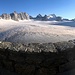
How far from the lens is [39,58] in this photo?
7.92 feet

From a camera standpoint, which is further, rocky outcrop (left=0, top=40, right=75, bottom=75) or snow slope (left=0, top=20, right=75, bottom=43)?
snow slope (left=0, top=20, right=75, bottom=43)

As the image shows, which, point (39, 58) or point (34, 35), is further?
point (34, 35)

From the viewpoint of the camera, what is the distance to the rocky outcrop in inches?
95.6

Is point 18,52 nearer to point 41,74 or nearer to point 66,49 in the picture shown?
point 41,74

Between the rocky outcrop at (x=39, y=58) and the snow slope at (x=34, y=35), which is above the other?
the rocky outcrop at (x=39, y=58)

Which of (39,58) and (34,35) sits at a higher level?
(39,58)

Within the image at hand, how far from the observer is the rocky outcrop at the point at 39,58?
2428 mm

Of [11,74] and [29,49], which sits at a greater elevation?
[29,49]

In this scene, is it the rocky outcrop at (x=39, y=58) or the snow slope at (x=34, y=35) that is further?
the snow slope at (x=34, y=35)

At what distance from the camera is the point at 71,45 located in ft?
8.35

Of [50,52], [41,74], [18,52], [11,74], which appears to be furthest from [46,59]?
[11,74]

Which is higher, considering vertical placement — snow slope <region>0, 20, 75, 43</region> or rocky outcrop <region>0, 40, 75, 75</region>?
rocky outcrop <region>0, 40, 75, 75</region>

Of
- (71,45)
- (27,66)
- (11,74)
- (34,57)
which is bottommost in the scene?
(11,74)

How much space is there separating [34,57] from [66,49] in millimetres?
532
